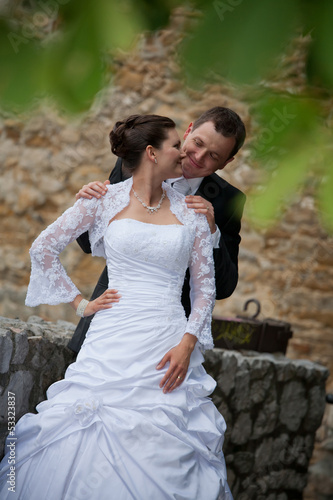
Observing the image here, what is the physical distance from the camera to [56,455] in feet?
6.72

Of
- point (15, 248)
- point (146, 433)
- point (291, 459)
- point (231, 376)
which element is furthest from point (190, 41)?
point (15, 248)

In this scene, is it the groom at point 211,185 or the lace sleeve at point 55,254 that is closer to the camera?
the lace sleeve at point 55,254

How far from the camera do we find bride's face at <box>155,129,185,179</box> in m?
2.31

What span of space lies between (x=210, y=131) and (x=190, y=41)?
1740 mm

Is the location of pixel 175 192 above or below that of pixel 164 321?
above

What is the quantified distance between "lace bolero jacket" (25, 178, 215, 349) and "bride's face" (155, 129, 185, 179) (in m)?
0.16

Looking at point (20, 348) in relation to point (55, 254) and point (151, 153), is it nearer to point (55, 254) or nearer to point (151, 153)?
point (55, 254)

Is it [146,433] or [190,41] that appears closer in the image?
[190,41]

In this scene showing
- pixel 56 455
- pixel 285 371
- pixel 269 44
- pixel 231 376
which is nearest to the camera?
pixel 269 44

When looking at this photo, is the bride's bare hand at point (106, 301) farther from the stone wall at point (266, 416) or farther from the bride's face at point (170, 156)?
the stone wall at point (266, 416)

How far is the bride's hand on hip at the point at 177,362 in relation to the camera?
2.21 m

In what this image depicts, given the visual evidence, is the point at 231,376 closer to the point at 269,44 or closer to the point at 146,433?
the point at 146,433

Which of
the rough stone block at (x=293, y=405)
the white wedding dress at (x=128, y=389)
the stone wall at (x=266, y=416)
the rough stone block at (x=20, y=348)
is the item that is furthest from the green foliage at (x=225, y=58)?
the rough stone block at (x=293, y=405)

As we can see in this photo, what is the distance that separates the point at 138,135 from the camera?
2.34 m
